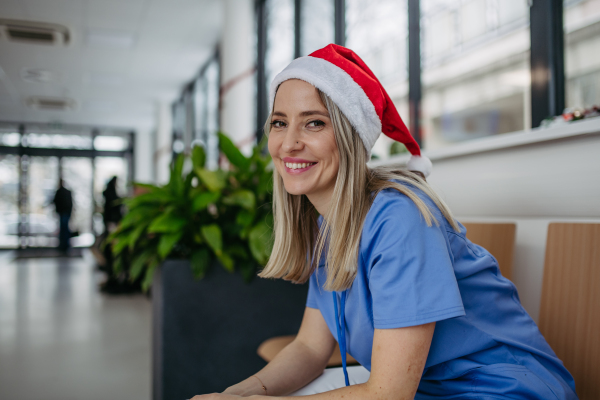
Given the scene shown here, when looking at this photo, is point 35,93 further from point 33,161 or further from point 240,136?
point 240,136

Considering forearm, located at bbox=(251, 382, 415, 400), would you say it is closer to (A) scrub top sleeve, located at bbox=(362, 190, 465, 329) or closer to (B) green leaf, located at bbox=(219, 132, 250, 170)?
(A) scrub top sleeve, located at bbox=(362, 190, 465, 329)

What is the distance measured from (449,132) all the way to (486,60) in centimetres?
43

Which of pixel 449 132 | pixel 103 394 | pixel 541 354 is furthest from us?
pixel 449 132

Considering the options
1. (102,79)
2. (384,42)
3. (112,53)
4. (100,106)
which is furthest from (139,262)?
(100,106)

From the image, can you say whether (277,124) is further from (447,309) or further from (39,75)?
(39,75)

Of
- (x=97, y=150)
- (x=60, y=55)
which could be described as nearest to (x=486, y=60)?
(x=60, y=55)

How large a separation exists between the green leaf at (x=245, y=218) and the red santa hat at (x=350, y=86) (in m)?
0.94

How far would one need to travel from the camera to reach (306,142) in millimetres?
941

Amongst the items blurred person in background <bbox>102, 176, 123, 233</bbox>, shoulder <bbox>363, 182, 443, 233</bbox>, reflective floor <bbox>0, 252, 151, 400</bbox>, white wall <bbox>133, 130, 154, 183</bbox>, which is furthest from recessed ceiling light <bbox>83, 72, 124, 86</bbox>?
shoulder <bbox>363, 182, 443, 233</bbox>

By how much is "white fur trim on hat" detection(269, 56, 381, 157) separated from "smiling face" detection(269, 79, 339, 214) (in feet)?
0.10

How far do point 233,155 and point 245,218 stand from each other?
1.12 ft

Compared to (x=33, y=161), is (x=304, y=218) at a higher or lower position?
lower

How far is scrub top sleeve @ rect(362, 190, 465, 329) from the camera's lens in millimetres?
729

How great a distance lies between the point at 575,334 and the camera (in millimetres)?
991
